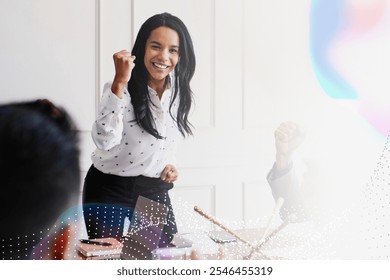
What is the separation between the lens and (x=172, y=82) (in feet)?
7.05

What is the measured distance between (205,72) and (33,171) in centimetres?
83

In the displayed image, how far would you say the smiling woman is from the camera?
2084 millimetres

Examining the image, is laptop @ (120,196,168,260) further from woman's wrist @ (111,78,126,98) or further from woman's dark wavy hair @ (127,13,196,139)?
woman's wrist @ (111,78,126,98)

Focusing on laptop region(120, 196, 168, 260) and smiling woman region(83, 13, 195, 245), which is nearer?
laptop region(120, 196, 168, 260)

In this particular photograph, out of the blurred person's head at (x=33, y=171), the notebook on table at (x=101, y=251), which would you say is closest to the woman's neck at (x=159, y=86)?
the blurred person's head at (x=33, y=171)

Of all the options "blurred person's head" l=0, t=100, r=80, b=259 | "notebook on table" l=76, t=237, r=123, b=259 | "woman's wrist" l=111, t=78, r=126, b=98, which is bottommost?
"notebook on table" l=76, t=237, r=123, b=259

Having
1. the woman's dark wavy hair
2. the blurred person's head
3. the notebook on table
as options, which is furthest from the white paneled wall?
the notebook on table

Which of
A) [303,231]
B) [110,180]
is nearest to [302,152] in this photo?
[303,231]

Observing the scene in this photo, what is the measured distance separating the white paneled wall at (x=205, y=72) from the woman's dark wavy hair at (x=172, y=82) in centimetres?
3

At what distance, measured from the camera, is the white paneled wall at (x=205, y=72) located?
2051 millimetres

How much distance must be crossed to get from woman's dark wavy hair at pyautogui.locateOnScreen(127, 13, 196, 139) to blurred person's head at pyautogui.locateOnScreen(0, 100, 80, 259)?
28 cm

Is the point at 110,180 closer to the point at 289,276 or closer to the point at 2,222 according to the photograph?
the point at 2,222

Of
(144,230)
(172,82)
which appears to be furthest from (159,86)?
(144,230)

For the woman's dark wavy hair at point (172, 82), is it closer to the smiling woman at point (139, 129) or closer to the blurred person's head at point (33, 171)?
the smiling woman at point (139, 129)
